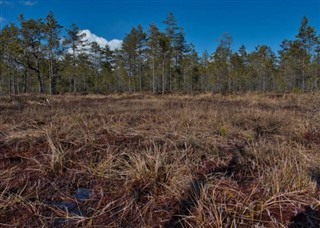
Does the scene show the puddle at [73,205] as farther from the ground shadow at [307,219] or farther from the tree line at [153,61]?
the tree line at [153,61]

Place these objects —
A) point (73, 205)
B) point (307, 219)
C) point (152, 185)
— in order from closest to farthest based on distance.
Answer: point (307, 219) → point (73, 205) → point (152, 185)

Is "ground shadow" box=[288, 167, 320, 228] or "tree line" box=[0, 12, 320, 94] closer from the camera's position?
"ground shadow" box=[288, 167, 320, 228]

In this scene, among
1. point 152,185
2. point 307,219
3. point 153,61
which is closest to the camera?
point 307,219

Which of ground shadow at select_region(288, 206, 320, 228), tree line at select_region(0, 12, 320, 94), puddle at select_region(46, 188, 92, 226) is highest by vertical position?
tree line at select_region(0, 12, 320, 94)

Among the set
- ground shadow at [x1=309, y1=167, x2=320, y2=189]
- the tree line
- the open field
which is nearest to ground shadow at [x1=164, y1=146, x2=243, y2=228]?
the open field

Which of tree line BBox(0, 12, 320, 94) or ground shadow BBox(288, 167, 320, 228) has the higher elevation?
tree line BBox(0, 12, 320, 94)

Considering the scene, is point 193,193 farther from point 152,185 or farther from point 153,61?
point 153,61

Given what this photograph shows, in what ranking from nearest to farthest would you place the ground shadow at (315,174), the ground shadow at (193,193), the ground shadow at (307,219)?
the ground shadow at (307,219), the ground shadow at (193,193), the ground shadow at (315,174)

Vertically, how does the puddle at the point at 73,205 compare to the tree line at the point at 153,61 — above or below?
below

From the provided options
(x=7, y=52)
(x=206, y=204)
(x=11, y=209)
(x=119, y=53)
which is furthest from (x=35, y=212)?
(x=119, y=53)

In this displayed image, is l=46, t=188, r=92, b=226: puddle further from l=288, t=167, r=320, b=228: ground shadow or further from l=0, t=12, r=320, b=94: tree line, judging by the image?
l=0, t=12, r=320, b=94: tree line

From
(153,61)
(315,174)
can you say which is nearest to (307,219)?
(315,174)

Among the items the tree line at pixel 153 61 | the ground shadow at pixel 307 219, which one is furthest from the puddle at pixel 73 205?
the tree line at pixel 153 61

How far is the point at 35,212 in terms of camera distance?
73.5 inches
